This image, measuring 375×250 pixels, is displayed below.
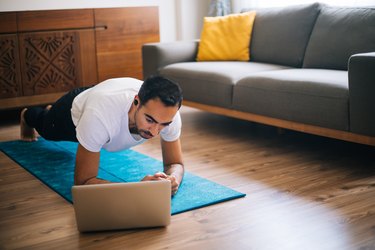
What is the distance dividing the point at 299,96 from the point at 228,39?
1.33 metres

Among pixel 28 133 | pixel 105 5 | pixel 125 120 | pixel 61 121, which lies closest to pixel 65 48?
pixel 105 5

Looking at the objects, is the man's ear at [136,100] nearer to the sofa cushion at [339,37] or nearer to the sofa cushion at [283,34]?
the sofa cushion at [339,37]

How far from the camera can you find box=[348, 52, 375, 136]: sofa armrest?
2684 millimetres

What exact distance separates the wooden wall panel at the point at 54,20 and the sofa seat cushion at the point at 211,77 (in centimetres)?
85

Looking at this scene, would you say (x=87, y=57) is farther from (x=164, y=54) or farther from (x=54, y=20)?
(x=164, y=54)

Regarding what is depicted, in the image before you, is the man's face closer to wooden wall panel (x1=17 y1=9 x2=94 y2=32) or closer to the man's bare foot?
the man's bare foot

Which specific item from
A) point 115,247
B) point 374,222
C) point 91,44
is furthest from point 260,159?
point 91,44

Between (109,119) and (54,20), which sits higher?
(54,20)

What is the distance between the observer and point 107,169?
2.92 metres

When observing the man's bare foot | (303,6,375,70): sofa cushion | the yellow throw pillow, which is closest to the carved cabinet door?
the man's bare foot

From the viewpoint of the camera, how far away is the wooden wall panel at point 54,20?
4.20 meters

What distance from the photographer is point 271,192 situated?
254cm

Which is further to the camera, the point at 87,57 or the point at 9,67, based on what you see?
the point at 87,57

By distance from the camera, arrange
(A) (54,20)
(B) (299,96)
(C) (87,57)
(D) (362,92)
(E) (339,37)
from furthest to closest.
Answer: (C) (87,57)
(A) (54,20)
(E) (339,37)
(B) (299,96)
(D) (362,92)
